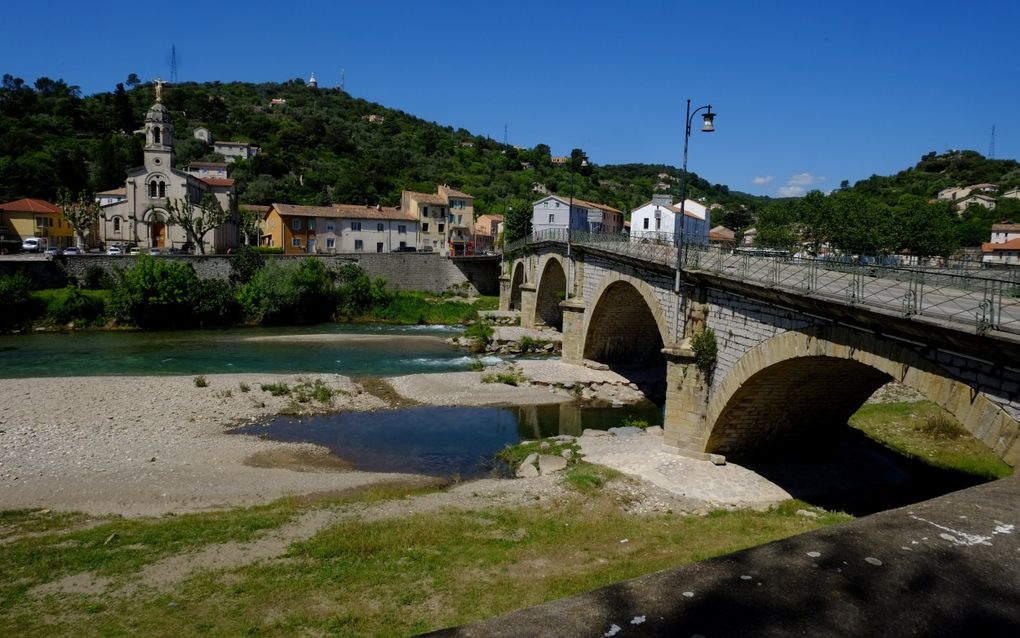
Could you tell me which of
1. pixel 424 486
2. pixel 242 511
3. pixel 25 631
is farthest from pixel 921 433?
pixel 25 631

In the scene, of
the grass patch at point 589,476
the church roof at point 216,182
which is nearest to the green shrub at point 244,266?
the church roof at point 216,182

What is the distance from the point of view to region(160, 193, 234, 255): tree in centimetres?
6200

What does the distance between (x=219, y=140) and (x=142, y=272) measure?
81966 millimetres

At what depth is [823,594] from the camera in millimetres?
4105

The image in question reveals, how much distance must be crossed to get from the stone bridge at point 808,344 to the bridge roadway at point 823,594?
247 inches

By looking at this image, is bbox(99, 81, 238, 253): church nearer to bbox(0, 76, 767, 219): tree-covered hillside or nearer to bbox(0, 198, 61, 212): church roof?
bbox(0, 198, 61, 212): church roof

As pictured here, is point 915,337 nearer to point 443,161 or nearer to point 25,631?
point 25,631

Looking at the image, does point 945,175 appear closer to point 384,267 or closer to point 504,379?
point 384,267

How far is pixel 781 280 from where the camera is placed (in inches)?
629

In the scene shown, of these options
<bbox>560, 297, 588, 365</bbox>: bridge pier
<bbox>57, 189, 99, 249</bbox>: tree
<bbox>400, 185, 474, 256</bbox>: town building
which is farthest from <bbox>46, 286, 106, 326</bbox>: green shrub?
<bbox>560, 297, 588, 365</bbox>: bridge pier

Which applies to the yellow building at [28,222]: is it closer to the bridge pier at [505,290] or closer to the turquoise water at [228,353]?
the turquoise water at [228,353]

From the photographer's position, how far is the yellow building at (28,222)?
63.9m

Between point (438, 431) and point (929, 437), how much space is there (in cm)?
1780

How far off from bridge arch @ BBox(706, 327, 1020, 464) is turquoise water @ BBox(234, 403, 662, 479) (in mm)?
8185
